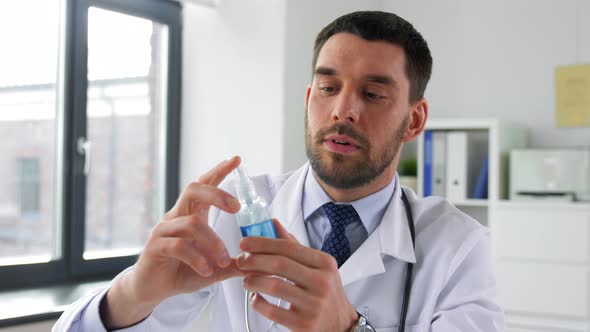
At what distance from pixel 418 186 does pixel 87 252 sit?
5.63 feet

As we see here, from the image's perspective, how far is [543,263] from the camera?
2996 mm

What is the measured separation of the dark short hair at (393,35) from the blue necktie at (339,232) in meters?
0.32

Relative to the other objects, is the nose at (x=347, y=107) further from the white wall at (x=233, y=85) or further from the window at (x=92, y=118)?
the window at (x=92, y=118)

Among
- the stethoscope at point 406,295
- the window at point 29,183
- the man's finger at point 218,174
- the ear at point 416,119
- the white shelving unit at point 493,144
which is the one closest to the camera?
the man's finger at point 218,174

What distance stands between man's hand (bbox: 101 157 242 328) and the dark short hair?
21.6 inches

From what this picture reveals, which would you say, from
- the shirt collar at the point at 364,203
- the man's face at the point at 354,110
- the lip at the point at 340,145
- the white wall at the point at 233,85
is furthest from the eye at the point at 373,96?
the white wall at the point at 233,85

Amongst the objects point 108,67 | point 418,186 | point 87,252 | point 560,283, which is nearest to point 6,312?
point 87,252

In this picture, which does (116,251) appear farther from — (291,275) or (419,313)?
(291,275)

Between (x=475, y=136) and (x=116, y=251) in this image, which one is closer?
(x=116, y=251)

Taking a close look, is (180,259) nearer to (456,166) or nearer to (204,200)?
(204,200)

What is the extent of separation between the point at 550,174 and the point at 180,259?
2487 mm

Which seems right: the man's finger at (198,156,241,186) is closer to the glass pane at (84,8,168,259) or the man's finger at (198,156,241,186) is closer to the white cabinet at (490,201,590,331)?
the glass pane at (84,8,168,259)

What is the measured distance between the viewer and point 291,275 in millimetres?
922

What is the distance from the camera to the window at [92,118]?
275cm
